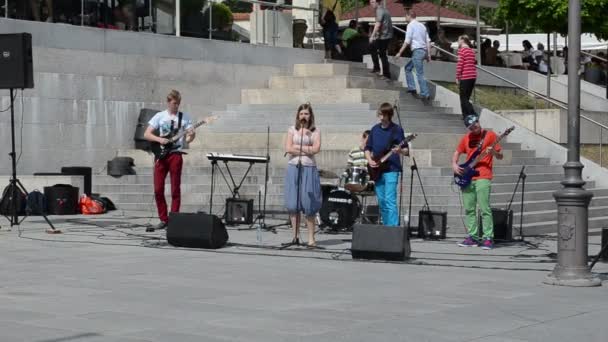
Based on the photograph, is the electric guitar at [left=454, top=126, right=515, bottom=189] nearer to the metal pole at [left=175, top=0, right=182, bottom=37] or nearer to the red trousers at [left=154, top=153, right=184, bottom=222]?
the red trousers at [left=154, top=153, right=184, bottom=222]

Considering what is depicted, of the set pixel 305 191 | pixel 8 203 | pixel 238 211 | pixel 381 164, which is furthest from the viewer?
pixel 8 203

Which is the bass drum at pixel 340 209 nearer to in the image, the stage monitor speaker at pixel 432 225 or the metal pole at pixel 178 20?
the stage monitor speaker at pixel 432 225

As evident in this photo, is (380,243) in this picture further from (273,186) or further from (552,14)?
(552,14)

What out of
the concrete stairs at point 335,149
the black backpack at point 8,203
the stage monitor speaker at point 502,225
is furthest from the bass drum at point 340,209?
the black backpack at point 8,203

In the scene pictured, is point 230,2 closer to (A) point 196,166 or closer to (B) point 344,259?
(A) point 196,166

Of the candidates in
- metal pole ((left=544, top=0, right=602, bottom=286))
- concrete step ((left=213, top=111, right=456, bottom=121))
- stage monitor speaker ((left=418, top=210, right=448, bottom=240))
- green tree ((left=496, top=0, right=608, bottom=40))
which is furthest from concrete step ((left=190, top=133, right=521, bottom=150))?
metal pole ((left=544, top=0, right=602, bottom=286))

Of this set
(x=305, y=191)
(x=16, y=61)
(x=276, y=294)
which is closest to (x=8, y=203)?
(x=16, y=61)

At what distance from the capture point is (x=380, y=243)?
14.4 metres

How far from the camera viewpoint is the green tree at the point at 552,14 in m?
31.2

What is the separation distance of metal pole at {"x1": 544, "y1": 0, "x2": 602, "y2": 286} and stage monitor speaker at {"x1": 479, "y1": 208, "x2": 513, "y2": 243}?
5.03 metres

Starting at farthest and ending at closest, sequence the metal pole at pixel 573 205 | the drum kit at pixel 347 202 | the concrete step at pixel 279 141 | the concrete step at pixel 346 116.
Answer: the concrete step at pixel 346 116 → the concrete step at pixel 279 141 → the drum kit at pixel 347 202 → the metal pole at pixel 573 205

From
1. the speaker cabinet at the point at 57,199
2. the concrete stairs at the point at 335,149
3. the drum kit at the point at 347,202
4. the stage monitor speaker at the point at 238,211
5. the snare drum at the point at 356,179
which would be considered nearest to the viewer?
the snare drum at the point at 356,179

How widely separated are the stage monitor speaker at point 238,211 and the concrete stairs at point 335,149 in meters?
1.63

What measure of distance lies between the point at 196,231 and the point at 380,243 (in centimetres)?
246
